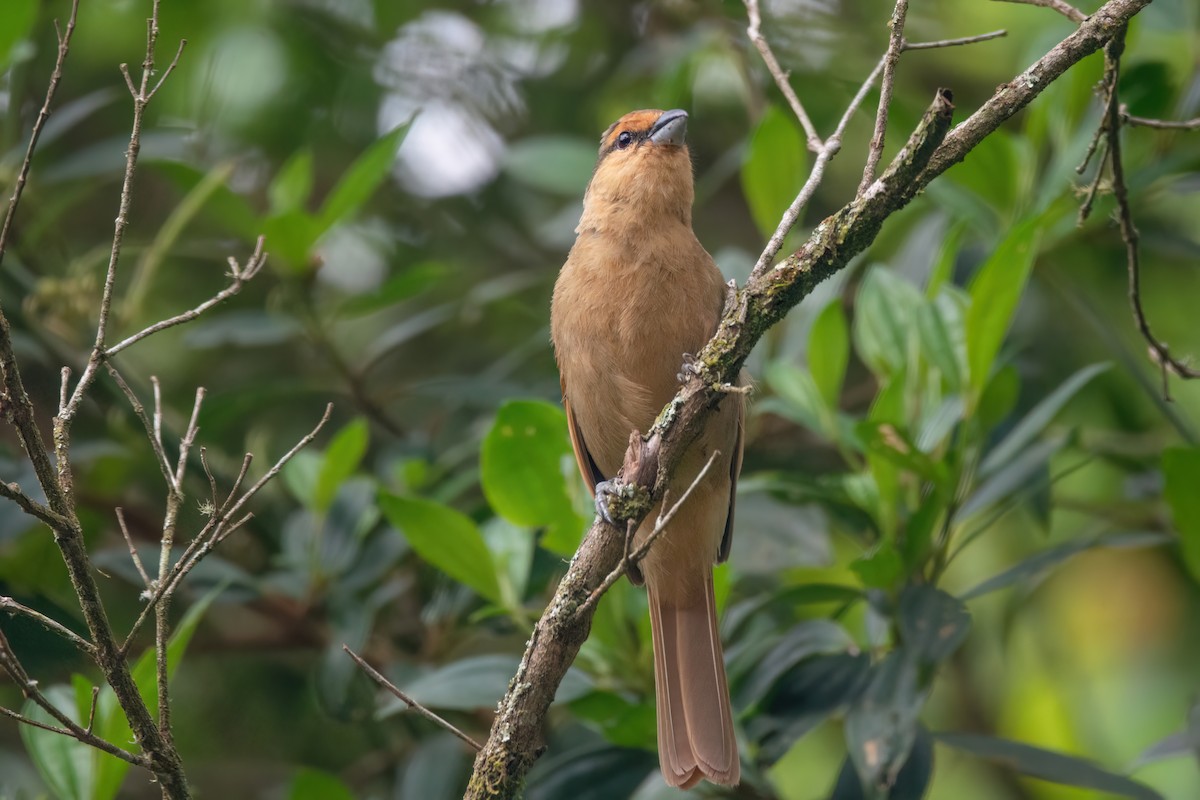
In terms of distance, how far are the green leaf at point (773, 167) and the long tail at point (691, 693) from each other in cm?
118

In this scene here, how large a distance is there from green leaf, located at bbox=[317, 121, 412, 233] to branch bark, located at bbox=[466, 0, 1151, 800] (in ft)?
5.10

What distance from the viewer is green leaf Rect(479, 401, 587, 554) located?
2875mm

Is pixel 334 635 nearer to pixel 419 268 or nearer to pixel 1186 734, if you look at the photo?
pixel 419 268

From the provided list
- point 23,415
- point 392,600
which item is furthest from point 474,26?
point 23,415

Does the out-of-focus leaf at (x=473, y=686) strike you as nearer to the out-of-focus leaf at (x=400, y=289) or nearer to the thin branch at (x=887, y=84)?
the out-of-focus leaf at (x=400, y=289)

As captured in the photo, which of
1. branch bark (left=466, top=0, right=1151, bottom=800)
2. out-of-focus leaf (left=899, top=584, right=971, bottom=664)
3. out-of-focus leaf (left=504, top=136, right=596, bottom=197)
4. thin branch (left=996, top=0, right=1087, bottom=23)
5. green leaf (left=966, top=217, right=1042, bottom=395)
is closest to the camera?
branch bark (left=466, top=0, right=1151, bottom=800)

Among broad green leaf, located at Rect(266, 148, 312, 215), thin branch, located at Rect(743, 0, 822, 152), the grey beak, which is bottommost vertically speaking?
broad green leaf, located at Rect(266, 148, 312, 215)

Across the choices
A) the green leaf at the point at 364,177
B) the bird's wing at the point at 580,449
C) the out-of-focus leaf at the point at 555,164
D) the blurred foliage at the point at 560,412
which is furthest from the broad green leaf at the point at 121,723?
the out-of-focus leaf at the point at 555,164

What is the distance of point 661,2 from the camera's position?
479 cm

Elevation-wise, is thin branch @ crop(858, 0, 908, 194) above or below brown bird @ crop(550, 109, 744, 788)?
above

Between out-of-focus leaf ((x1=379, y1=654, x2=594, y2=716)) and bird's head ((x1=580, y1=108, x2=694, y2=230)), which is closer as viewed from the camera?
out-of-focus leaf ((x1=379, y1=654, x2=594, y2=716))

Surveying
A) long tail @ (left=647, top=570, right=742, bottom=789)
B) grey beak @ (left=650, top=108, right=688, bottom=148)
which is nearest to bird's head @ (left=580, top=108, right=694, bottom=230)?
grey beak @ (left=650, top=108, right=688, bottom=148)

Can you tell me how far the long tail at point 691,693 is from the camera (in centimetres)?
277

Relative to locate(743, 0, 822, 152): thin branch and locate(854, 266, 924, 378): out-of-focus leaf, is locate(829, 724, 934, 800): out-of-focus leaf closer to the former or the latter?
locate(854, 266, 924, 378): out-of-focus leaf
